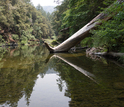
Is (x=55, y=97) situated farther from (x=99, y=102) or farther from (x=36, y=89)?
(x=99, y=102)

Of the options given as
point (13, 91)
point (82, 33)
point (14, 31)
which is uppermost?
point (14, 31)

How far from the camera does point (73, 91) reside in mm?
1885

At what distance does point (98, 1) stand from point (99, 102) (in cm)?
771

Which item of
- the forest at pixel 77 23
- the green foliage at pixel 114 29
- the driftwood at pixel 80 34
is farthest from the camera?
the driftwood at pixel 80 34

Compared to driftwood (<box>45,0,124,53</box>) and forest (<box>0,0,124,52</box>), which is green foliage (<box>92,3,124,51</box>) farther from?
driftwood (<box>45,0,124,53</box>)

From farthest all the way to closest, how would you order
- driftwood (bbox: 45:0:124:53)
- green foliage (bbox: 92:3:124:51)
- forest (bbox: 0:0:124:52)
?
driftwood (bbox: 45:0:124:53)
forest (bbox: 0:0:124:52)
green foliage (bbox: 92:3:124:51)

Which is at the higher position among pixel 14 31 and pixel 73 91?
pixel 14 31

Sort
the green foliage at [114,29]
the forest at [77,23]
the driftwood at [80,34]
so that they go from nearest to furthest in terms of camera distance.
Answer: the green foliage at [114,29] → the forest at [77,23] → the driftwood at [80,34]

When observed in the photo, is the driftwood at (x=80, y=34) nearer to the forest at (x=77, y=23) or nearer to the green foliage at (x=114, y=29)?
the forest at (x=77, y=23)

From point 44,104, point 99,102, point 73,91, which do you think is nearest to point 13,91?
point 44,104

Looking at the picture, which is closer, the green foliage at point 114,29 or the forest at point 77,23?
the green foliage at point 114,29

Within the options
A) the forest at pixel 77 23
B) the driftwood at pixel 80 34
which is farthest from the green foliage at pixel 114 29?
the driftwood at pixel 80 34

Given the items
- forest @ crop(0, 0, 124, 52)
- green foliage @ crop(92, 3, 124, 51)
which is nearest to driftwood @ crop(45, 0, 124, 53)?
forest @ crop(0, 0, 124, 52)

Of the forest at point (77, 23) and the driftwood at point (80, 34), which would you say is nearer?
the forest at point (77, 23)
